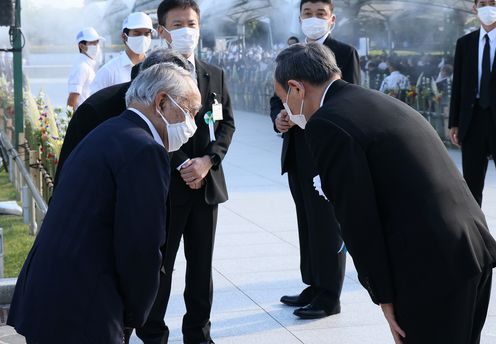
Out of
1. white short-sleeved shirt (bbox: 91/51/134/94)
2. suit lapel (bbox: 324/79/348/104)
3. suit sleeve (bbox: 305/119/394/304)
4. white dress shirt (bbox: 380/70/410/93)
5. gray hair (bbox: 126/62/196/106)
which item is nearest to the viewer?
suit sleeve (bbox: 305/119/394/304)

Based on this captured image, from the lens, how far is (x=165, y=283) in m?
5.16

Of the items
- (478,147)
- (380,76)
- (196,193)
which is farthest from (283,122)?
(380,76)

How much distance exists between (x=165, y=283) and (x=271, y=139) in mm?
12096

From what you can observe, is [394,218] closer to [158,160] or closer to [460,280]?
[460,280]

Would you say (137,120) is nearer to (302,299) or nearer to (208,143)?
(208,143)

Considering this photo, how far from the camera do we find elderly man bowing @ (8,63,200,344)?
10.6ft

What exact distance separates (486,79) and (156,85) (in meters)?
4.38

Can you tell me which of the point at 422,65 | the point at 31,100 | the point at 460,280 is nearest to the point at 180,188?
the point at 460,280

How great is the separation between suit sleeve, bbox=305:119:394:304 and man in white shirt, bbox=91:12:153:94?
3540 mm

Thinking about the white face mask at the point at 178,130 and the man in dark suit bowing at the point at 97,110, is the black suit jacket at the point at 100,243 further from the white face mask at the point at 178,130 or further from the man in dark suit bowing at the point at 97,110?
the man in dark suit bowing at the point at 97,110

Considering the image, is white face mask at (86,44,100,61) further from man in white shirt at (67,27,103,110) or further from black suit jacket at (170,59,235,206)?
black suit jacket at (170,59,235,206)

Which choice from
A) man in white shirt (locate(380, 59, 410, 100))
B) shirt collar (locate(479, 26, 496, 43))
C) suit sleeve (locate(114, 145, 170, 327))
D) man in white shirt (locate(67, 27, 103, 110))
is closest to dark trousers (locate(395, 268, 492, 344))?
suit sleeve (locate(114, 145, 170, 327))

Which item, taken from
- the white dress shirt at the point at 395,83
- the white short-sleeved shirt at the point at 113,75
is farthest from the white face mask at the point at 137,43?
the white dress shirt at the point at 395,83

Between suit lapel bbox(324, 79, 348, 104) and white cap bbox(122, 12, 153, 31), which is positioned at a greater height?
suit lapel bbox(324, 79, 348, 104)
